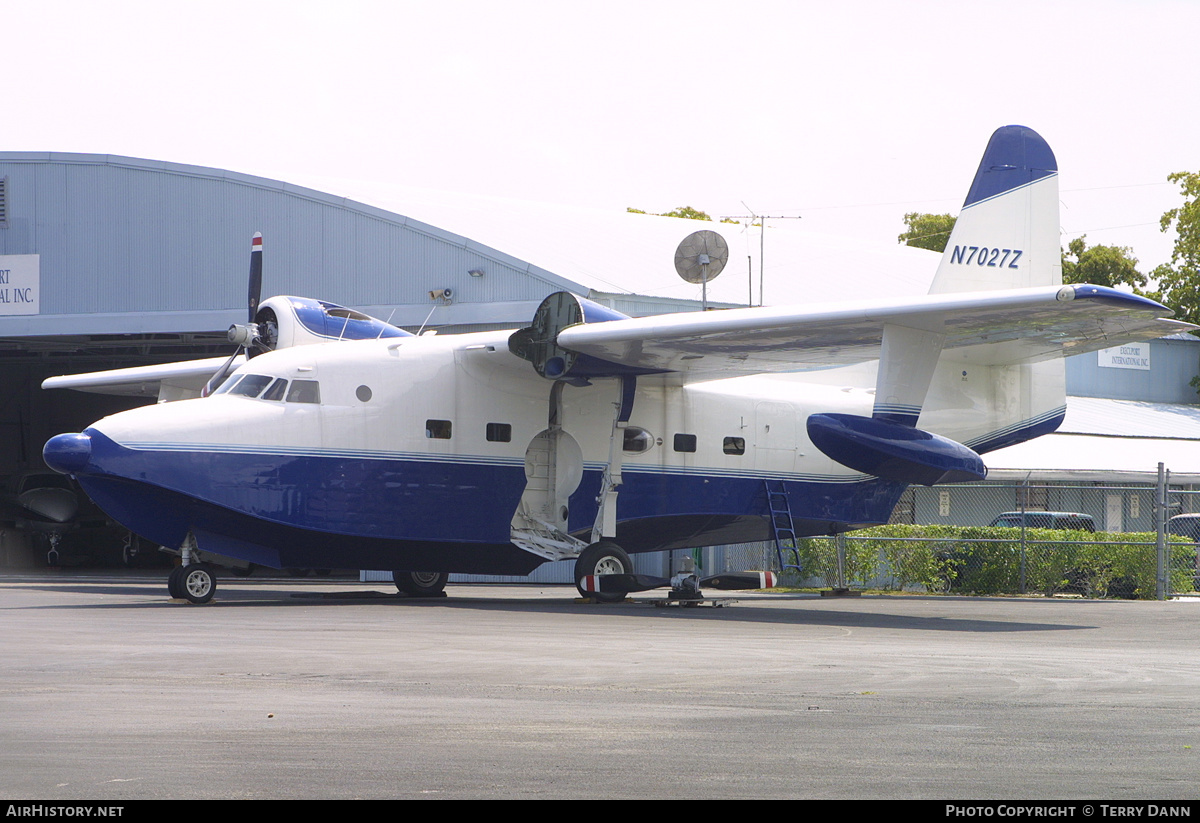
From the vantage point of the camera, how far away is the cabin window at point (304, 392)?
650 inches

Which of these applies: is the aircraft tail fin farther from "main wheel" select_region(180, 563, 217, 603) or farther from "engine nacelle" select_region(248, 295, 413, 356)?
"main wheel" select_region(180, 563, 217, 603)

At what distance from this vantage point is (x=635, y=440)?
18.8 m

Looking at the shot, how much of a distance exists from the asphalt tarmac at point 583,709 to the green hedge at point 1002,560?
8.61m

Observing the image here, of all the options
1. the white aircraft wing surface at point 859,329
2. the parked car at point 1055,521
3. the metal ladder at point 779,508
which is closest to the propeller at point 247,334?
the white aircraft wing surface at point 859,329

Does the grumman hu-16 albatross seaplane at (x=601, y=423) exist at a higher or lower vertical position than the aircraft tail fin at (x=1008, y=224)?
lower

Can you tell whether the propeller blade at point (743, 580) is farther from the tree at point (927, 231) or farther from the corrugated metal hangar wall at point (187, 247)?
the tree at point (927, 231)

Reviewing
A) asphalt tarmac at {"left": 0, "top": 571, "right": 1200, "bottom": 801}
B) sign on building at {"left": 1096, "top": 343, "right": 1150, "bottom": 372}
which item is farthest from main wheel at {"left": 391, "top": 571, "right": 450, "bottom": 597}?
sign on building at {"left": 1096, "top": 343, "right": 1150, "bottom": 372}

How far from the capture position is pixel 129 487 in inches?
613

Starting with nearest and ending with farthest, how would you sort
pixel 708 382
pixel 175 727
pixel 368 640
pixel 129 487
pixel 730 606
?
pixel 175 727, pixel 368 640, pixel 129 487, pixel 730 606, pixel 708 382

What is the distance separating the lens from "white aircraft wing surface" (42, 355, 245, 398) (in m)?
22.8

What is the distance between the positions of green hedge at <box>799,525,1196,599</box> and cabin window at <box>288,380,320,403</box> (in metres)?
12.0

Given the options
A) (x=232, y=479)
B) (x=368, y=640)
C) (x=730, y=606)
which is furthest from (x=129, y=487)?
(x=730, y=606)

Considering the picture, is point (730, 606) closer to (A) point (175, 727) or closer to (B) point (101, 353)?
(A) point (175, 727)
